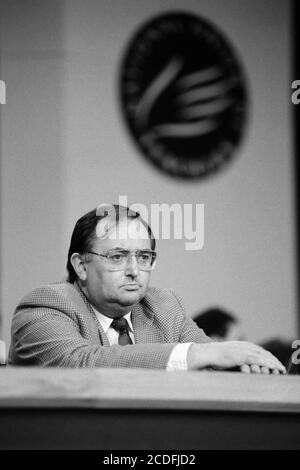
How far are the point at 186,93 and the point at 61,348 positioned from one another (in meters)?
1.88

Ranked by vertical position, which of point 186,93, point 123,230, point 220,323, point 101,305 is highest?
point 186,93

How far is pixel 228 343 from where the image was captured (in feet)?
3.85

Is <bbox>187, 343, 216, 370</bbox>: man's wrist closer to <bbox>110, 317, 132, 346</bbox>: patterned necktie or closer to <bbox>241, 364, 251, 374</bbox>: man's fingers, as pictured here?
<bbox>241, 364, 251, 374</bbox>: man's fingers

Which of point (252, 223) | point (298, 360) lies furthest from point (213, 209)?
point (298, 360)

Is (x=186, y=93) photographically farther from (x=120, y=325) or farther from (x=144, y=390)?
(x=144, y=390)

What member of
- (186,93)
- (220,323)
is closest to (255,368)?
(220,323)

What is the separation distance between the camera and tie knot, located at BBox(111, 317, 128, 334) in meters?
1.44

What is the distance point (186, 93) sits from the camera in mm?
2949

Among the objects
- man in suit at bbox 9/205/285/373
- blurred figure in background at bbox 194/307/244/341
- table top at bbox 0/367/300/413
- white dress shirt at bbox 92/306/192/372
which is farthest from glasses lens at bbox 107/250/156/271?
blurred figure in background at bbox 194/307/244/341

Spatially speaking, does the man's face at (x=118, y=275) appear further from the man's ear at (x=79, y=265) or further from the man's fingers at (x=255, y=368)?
the man's fingers at (x=255, y=368)

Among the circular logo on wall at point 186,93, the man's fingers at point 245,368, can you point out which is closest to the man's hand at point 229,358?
the man's fingers at point 245,368

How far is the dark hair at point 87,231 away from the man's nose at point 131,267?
53mm

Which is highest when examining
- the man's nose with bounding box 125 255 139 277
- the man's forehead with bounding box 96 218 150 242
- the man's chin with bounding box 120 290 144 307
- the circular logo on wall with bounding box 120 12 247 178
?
the circular logo on wall with bounding box 120 12 247 178

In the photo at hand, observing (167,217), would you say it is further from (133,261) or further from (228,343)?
(228,343)
